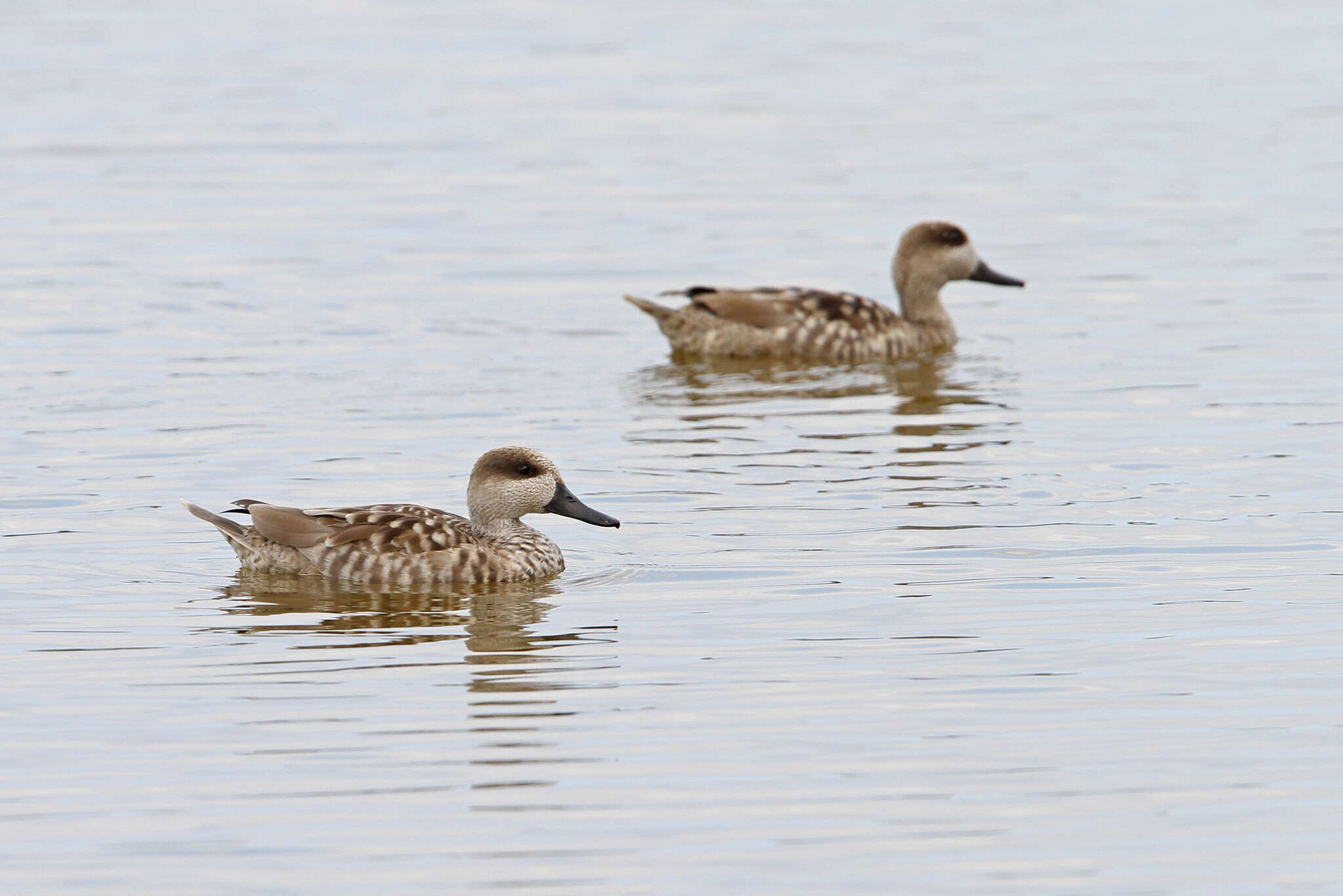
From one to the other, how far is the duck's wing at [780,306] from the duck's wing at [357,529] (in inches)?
236

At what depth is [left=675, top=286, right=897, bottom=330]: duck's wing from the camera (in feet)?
Answer: 51.8

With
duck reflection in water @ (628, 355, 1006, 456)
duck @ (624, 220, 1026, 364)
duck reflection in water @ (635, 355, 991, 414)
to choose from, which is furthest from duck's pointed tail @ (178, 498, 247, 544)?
duck @ (624, 220, 1026, 364)

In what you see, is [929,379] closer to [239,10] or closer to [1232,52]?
[1232,52]

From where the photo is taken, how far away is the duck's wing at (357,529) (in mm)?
9906

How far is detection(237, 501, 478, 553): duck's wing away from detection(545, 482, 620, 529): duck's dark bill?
18.6 inches

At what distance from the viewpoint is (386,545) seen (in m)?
9.89

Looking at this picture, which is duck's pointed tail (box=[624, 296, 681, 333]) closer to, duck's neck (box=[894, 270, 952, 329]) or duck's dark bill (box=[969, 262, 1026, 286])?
duck's neck (box=[894, 270, 952, 329])

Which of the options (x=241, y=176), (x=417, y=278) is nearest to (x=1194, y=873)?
(x=417, y=278)

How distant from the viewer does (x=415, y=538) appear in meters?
9.92

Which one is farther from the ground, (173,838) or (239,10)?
(239,10)

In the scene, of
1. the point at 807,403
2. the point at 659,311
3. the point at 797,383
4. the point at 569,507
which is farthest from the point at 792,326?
the point at 569,507

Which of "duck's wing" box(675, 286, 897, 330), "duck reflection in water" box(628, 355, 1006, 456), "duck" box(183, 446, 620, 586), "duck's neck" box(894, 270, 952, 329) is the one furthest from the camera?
"duck's neck" box(894, 270, 952, 329)

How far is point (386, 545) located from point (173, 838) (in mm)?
3298

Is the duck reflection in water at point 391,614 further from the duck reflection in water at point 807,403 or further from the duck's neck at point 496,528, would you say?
the duck reflection in water at point 807,403
